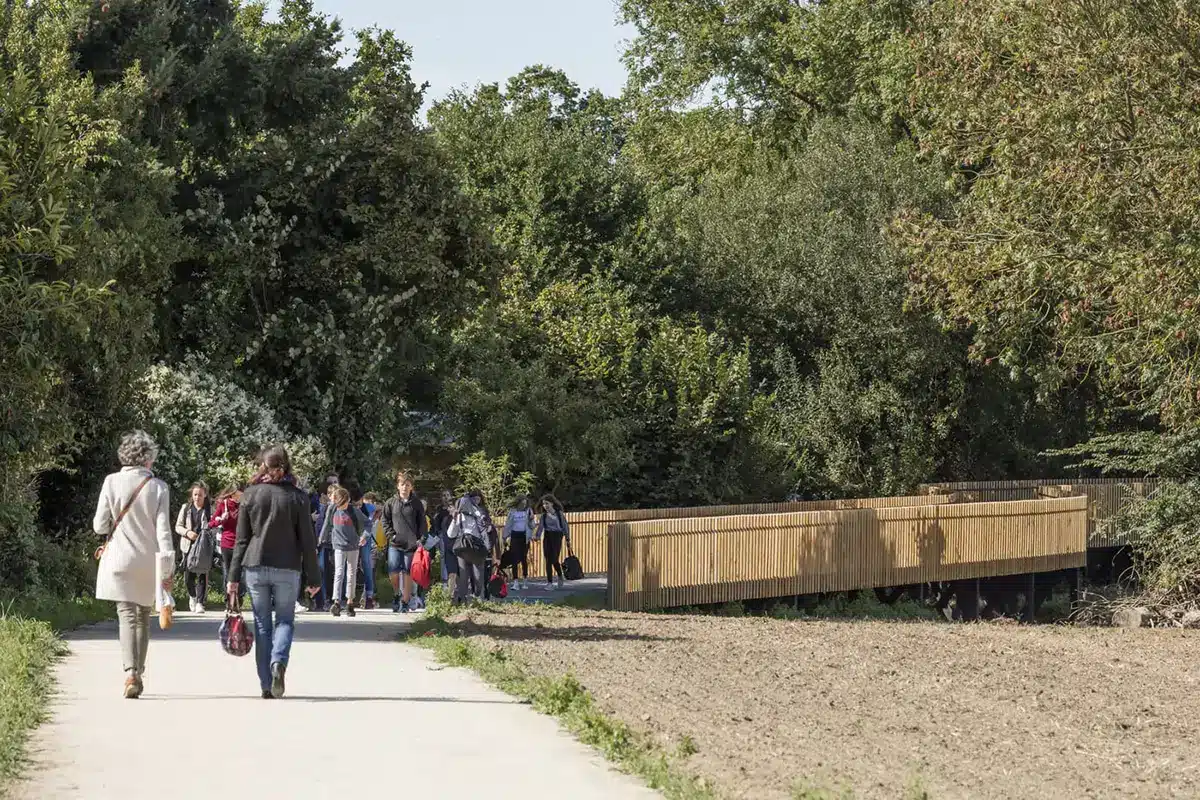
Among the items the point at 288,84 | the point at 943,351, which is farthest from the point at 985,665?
the point at 943,351

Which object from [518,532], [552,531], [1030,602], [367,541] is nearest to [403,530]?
[367,541]

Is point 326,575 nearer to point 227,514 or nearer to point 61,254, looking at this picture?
point 227,514

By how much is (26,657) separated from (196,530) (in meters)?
7.65

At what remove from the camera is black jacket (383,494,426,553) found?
2148 centimetres

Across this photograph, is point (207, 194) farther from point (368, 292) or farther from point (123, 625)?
point (123, 625)

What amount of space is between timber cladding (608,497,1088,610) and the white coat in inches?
607

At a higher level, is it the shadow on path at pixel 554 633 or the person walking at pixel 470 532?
the person walking at pixel 470 532

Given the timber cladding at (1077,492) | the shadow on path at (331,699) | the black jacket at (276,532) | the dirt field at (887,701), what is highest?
the timber cladding at (1077,492)

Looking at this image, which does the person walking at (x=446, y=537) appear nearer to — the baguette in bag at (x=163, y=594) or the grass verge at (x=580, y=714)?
the grass verge at (x=580, y=714)

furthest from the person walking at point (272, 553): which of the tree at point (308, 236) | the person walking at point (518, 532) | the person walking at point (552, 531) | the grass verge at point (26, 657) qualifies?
the tree at point (308, 236)

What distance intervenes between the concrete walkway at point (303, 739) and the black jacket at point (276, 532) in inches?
34.4

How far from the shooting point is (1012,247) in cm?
2712

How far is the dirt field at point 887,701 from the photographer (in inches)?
386

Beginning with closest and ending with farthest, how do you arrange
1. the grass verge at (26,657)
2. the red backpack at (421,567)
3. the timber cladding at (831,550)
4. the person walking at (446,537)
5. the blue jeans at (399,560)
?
the grass verge at (26,657), the red backpack at (421,567), the blue jeans at (399,560), the person walking at (446,537), the timber cladding at (831,550)
